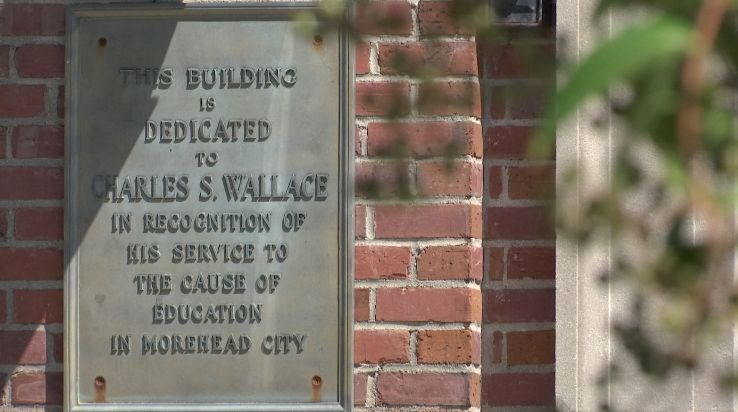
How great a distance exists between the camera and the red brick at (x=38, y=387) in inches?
95.7

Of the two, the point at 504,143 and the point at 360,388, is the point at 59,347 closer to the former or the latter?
the point at 360,388

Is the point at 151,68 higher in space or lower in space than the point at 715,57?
higher

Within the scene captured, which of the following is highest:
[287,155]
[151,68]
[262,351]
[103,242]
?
[151,68]

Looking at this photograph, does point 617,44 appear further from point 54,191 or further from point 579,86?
point 54,191

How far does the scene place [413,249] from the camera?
2.39 metres

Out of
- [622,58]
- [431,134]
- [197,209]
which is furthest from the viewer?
[197,209]

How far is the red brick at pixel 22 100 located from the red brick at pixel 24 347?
0.47m

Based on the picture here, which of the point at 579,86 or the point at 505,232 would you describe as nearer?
the point at 579,86

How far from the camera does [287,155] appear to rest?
2416 mm

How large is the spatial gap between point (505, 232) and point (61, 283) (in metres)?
0.95

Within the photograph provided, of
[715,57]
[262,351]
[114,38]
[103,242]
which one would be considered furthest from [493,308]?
[715,57]

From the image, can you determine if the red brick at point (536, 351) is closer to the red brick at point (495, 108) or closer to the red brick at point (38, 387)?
the red brick at point (495, 108)

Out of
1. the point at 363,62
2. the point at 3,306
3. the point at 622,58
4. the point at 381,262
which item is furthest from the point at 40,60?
the point at 622,58

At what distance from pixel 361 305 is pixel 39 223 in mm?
707
